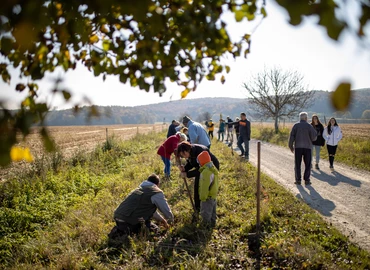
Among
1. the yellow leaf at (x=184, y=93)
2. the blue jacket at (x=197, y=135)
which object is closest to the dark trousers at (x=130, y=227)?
the blue jacket at (x=197, y=135)

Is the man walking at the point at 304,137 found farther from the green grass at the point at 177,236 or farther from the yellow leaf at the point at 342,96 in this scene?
the yellow leaf at the point at 342,96

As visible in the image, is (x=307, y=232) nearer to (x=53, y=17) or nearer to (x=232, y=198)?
(x=232, y=198)

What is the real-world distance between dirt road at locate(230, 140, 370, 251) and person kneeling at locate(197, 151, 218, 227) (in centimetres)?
228

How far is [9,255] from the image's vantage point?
16.3ft

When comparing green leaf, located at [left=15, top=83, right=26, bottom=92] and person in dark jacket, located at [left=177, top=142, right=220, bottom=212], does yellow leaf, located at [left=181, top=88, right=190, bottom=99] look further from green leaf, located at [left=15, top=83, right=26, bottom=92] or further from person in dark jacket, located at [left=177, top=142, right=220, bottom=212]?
person in dark jacket, located at [left=177, top=142, right=220, bottom=212]

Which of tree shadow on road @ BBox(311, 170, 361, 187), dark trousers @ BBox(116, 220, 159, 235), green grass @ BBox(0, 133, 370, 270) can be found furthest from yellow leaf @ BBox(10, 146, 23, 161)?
tree shadow on road @ BBox(311, 170, 361, 187)

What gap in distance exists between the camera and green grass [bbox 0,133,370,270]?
12.6 feet

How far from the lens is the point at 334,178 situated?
26.6ft

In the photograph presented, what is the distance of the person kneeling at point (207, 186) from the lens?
15.5 ft

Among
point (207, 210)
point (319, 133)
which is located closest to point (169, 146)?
point (207, 210)

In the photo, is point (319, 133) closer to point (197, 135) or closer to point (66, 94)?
point (197, 135)

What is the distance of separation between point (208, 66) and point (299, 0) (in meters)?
1.73

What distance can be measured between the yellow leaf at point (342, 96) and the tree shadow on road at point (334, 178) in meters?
7.40

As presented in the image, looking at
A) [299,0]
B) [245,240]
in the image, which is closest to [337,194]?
[245,240]
